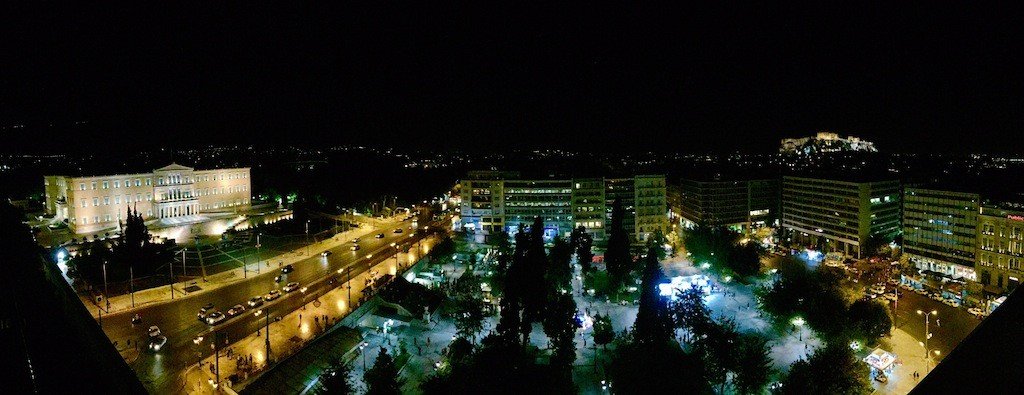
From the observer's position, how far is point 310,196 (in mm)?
59281

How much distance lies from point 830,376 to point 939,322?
46.0ft

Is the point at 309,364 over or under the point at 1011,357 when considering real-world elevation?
under

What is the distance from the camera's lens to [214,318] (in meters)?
21.9

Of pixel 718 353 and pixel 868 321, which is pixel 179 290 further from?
pixel 868 321

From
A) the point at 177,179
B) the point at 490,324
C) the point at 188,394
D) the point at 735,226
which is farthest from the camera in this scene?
the point at 735,226

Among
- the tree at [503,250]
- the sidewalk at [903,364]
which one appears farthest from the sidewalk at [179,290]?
the sidewalk at [903,364]

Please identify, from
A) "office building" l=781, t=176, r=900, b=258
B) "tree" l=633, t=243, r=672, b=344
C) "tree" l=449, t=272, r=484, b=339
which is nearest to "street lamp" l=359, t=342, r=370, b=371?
"tree" l=449, t=272, r=484, b=339

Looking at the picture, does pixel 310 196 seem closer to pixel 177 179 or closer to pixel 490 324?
pixel 177 179

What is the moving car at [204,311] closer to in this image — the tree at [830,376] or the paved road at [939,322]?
the tree at [830,376]

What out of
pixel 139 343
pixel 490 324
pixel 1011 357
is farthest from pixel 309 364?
pixel 1011 357

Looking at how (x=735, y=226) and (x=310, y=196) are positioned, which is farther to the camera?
(x=310, y=196)

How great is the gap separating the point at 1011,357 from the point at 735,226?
52.2m

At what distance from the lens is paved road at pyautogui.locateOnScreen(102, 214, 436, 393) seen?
18.0 metres

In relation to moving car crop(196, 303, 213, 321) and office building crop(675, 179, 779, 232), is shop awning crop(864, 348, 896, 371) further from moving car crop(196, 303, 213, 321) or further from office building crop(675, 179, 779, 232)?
office building crop(675, 179, 779, 232)
